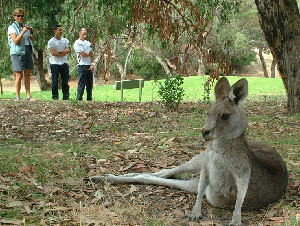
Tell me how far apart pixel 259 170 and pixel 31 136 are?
12.9 feet

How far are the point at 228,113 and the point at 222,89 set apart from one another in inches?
10.3

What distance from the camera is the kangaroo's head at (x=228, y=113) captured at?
12.2 feet

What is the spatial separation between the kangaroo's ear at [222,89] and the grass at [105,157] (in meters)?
0.99

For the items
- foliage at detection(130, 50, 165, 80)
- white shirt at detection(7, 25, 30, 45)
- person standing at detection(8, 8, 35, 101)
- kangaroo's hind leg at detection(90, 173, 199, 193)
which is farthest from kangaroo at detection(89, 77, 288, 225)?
foliage at detection(130, 50, 165, 80)

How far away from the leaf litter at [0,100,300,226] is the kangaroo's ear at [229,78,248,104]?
994 millimetres

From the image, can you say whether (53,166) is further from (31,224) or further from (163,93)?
(163,93)

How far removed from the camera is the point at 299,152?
6020 mm

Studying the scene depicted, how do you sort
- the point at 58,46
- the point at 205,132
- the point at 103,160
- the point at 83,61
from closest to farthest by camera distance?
the point at 205,132 → the point at 103,160 → the point at 58,46 → the point at 83,61

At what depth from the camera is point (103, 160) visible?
548 centimetres

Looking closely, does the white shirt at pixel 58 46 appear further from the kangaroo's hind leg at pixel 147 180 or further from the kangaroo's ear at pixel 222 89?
the kangaroo's ear at pixel 222 89

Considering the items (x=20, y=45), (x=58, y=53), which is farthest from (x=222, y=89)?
(x=58, y=53)

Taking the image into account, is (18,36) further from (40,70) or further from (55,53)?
(40,70)

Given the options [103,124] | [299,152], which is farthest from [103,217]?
[103,124]

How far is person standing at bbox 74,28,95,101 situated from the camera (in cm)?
1097
